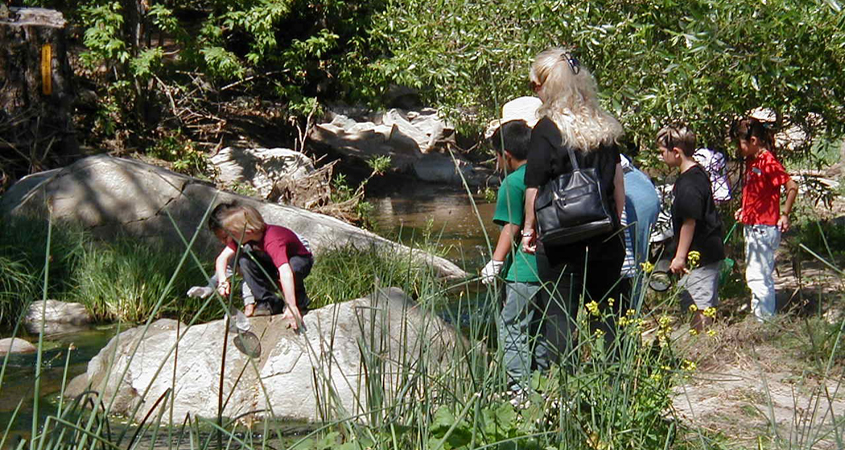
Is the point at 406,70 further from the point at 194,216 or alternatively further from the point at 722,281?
the point at 722,281

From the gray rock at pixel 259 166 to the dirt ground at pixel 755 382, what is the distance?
8413 millimetres

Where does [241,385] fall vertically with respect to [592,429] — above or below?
below

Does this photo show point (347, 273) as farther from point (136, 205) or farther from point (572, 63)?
point (572, 63)

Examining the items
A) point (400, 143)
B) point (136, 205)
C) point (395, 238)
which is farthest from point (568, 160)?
point (400, 143)

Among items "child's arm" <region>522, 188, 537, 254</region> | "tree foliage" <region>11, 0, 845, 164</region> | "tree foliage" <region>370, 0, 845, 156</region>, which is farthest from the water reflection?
"child's arm" <region>522, 188, 537, 254</region>

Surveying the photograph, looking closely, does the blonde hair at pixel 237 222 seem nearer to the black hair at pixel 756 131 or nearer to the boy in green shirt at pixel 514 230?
the boy in green shirt at pixel 514 230

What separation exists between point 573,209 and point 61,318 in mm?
4729

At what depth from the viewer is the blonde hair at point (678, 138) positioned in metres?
5.62

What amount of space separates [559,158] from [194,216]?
20.0 feet

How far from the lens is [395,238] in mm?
11594

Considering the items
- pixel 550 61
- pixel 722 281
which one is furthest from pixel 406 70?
pixel 550 61

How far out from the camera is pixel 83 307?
7.51 metres

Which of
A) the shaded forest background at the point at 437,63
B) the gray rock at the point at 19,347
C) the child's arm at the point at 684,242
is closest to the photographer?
the shaded forest background at the point at 437,63

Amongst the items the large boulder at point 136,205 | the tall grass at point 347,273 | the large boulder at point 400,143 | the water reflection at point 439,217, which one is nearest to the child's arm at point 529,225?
the tall grass at point 347,273
